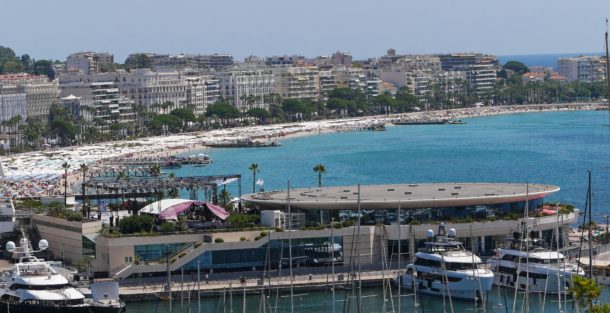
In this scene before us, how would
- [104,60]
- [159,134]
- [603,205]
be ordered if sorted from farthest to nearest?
[104,60] < [159,134] < [603,205]

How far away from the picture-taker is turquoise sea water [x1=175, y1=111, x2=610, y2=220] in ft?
273

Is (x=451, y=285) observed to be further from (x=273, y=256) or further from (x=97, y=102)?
(x=97, y=102)

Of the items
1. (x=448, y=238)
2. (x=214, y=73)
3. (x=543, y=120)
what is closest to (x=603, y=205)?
(x=448, y=238)

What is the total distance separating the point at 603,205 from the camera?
64938 millimetres

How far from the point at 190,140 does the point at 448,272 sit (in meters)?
73.6

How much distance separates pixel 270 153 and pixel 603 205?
1749 inches

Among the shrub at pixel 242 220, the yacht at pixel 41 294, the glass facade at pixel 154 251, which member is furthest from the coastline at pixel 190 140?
the yacht at pixel 41 294

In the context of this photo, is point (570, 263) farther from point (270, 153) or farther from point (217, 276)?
point (270, 153)

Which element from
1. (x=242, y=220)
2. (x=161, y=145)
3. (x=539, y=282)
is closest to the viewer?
(x=539, y=282)

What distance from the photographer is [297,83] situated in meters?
157

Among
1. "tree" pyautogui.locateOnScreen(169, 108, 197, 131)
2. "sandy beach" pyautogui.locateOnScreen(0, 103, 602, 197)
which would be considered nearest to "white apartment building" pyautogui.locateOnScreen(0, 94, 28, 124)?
"tree" pyautogui.locateOnScreen(169, 108, 197, 131)

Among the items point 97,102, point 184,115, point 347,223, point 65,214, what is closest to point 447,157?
point 184,115

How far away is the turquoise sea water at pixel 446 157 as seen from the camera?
273 ft

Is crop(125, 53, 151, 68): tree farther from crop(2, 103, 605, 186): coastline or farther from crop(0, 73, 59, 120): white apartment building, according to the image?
crop(0, 73, 59, 120): white apartment building
